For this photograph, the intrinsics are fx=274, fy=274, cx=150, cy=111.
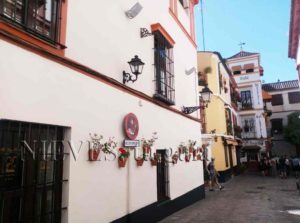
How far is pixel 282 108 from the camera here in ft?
109

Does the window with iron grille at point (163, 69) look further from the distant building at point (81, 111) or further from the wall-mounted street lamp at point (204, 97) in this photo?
the wall-mounted street lamp at point (204, 97)

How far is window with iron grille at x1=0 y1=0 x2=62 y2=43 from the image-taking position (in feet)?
12.9

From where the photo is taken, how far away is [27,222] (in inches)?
153

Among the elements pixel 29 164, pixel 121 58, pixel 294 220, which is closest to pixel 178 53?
pixel 121 58

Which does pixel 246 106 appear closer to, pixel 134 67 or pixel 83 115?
pixel 134 67

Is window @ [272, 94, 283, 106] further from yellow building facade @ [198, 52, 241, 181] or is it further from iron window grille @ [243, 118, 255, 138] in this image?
yellow building facade @ [198, 52, 241, 181]

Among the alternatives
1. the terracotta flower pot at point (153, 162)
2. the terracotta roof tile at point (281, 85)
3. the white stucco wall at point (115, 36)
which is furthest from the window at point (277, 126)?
the terracotta flower pot at point (153, 162)

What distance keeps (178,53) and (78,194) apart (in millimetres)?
7025

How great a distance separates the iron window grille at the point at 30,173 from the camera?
3.70 meters

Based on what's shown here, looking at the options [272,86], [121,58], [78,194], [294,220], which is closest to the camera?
[78,194]

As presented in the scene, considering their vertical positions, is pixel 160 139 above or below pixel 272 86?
below

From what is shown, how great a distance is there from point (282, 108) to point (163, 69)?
29.1m

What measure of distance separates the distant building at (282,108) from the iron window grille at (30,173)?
105ft

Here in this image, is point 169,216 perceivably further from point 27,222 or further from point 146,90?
point 27,222
